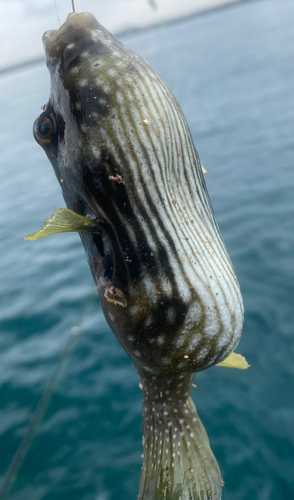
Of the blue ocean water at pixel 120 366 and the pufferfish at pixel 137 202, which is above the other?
the pufferfish at pixel 137 202

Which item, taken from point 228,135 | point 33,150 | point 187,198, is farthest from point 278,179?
point 33,150

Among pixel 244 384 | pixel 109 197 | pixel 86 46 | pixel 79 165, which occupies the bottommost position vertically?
pixel 244 384

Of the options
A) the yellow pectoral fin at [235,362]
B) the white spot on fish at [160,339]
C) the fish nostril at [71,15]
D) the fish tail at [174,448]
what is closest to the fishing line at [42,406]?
the fish tail at [174,448]

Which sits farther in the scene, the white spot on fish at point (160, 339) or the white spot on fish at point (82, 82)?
the white spot on fish at point (160, 339)

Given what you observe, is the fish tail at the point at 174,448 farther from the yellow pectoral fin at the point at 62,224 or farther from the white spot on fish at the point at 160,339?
the yellow pectoral fin at the point at 62,224

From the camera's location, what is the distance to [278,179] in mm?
10383

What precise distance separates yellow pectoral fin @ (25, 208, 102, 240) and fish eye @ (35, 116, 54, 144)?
551 millimetres

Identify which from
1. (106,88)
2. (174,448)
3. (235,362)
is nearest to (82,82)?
(106,88)

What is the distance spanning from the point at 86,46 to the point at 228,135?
1441cm

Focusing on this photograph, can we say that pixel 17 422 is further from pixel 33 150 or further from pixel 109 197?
pixel 33 150

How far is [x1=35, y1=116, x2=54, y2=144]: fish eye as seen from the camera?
2.25 meters

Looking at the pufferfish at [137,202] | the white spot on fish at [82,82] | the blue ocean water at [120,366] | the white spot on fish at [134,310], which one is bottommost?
the blue ocean water at [120,366]

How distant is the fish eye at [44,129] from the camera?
88.7 inches

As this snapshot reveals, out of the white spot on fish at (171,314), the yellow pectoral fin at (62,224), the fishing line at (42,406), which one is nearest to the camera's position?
the yellow pectoral fin at (62,224)
